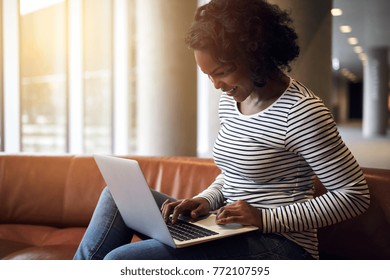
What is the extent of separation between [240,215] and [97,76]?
532 cm

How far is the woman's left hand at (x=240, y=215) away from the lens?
43.1 inches

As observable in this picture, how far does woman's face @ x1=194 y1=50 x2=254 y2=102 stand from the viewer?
3.88 feet

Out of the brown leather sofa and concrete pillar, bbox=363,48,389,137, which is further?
concrete pillar, bbox=363,48,389,137

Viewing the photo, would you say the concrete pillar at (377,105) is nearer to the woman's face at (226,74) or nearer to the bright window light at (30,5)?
the bright window light at (30,5)

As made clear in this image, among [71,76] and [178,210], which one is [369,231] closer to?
[178,210]

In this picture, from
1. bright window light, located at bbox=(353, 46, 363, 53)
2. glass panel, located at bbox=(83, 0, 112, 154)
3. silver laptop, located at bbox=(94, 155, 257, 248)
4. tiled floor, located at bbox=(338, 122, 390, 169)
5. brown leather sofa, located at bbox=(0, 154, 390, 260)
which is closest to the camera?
silver laptop, located at bbox=(94, 155, 257, 248)

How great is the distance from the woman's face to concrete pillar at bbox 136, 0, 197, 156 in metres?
2.37

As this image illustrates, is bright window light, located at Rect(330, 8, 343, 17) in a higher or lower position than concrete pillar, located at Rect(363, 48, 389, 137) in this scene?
higher

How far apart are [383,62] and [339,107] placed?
41.3ft

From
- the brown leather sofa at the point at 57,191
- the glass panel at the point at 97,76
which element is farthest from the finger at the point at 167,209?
the glass panel at the point at 97,76

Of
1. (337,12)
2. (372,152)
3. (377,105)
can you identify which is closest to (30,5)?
(337,12)

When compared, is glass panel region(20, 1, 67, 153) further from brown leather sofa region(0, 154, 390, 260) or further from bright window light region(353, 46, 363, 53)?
bright window light region(353, 46, 363, 53)

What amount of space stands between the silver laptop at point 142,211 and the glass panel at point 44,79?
11.2 feet

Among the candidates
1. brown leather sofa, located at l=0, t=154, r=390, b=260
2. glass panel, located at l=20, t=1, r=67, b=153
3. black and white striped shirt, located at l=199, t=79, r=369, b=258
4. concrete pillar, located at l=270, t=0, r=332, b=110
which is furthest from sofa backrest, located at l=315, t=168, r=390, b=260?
glass panel, located at l=20, t=1, r=67, b=153
